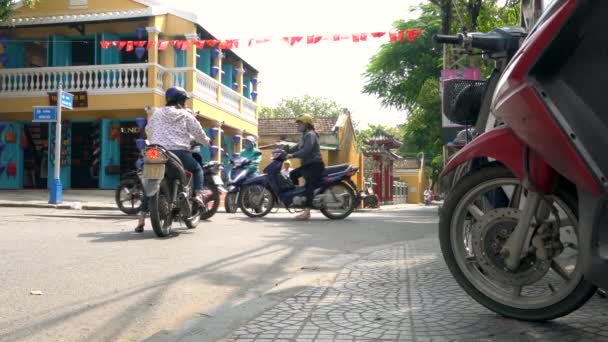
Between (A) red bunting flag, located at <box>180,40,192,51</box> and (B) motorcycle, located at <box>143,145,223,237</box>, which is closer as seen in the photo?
(B) motorcycle, located at <box>143,145,223,237</box>

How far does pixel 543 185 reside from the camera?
2.38 meters

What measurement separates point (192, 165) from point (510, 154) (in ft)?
16.0

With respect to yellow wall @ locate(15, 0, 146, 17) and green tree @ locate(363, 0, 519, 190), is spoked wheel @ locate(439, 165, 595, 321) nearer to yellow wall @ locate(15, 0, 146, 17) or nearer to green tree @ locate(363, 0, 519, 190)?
yellow wall @ locate(15, 0, 146, 17)

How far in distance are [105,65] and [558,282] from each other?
1746 cm

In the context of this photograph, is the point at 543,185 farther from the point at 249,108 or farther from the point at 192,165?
the point at 249,108

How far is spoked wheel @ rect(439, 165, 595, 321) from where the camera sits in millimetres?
2455

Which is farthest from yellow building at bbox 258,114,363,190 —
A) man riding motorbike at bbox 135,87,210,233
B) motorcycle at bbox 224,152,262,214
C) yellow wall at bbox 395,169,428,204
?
yellow wall at bbox 395,169,428,204

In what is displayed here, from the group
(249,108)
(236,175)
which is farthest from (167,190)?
(249,108)

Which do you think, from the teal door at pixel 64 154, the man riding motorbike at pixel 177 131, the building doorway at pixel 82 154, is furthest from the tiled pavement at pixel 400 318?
the teal door at pixel 64 154

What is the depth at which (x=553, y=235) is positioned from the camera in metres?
2.50

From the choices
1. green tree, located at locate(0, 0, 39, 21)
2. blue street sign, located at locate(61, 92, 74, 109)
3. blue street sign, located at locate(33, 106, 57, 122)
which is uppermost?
green tree, located at locate(0, 0, 39, 21)

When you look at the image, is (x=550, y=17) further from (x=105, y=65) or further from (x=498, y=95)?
(x=105, y=65)

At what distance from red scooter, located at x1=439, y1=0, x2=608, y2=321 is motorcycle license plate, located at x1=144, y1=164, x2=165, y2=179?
377 cm

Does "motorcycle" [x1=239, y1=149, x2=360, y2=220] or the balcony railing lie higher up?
the balcony railing
